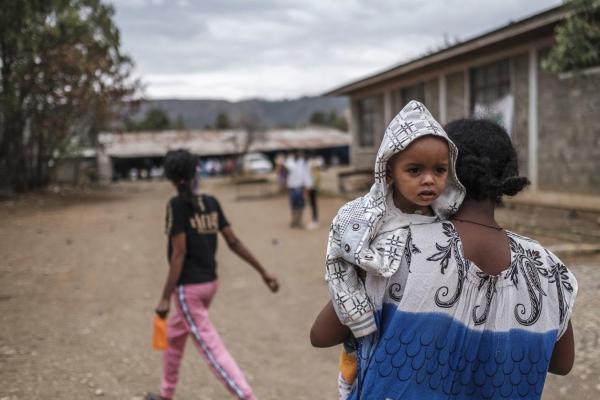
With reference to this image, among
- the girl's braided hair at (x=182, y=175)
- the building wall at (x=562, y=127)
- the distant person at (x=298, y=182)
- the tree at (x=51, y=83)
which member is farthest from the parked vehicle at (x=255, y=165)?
the girl's braided hair at (x=182, y=175)

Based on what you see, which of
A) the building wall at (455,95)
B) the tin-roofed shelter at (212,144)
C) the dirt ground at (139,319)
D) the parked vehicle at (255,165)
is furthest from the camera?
the tin-roofed shelter at (212,144)

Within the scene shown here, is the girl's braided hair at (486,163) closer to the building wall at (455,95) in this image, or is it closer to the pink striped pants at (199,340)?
the pink striped pants at (199,340)

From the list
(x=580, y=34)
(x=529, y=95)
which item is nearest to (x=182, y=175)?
(x=580, y=34)

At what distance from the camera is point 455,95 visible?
14148 mm

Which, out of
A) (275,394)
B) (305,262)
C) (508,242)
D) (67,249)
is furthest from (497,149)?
(67,249)

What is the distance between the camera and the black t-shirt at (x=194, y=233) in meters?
3.30

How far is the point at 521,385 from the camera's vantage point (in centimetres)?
150

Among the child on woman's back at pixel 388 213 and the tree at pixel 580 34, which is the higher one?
the tree at pixel 580 34

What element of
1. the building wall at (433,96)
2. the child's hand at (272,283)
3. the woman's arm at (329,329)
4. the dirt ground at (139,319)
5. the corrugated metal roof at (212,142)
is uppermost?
the building wall at (433,96)

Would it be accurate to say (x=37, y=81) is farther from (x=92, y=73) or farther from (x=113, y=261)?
(x=113, y=261)

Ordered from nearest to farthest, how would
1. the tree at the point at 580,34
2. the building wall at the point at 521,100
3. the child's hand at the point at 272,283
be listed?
the child's hand at the point at 272,283
the tree at the point at 580,34
the building wall at the point at 521,100

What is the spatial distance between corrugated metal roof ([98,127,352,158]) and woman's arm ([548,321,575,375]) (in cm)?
3736

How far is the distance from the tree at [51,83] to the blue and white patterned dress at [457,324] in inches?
538

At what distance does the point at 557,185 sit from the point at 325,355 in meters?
8.26
